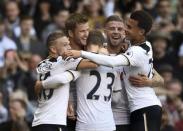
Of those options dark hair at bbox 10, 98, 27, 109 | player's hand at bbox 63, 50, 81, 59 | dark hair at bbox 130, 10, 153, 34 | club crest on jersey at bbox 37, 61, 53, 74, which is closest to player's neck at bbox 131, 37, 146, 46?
dark hair at bbox 130, 10, 153, 34

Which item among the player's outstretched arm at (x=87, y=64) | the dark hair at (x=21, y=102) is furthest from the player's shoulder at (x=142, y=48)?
the dark hair at (x=21, y=102)

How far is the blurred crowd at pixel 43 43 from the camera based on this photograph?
14.4 metres

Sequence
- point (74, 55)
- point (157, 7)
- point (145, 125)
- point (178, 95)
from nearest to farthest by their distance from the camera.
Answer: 1. point (74, 55)
2. point (145, 125)
3. point (178, 95)
4. point (157, 7)

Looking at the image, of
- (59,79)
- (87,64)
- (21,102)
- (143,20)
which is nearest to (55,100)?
(59,79)

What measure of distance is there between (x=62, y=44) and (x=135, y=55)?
0.84m

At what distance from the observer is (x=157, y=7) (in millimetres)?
18000

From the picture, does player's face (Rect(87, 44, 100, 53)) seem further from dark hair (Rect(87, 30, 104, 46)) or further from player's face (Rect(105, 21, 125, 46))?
player's face (Rect(105, 21, 125, 46))

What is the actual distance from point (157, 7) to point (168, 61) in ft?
6.38

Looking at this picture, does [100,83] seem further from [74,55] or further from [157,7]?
[157,7]

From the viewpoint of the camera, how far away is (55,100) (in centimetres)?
1003

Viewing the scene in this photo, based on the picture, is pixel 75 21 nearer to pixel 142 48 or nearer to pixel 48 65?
pixel 48 65

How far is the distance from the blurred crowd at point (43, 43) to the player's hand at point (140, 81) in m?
3.24

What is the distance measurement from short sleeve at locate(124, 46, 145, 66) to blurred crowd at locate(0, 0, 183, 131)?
3.48 meters

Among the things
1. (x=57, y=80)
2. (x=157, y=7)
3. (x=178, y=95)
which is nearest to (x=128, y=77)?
(x=57, y=80)
